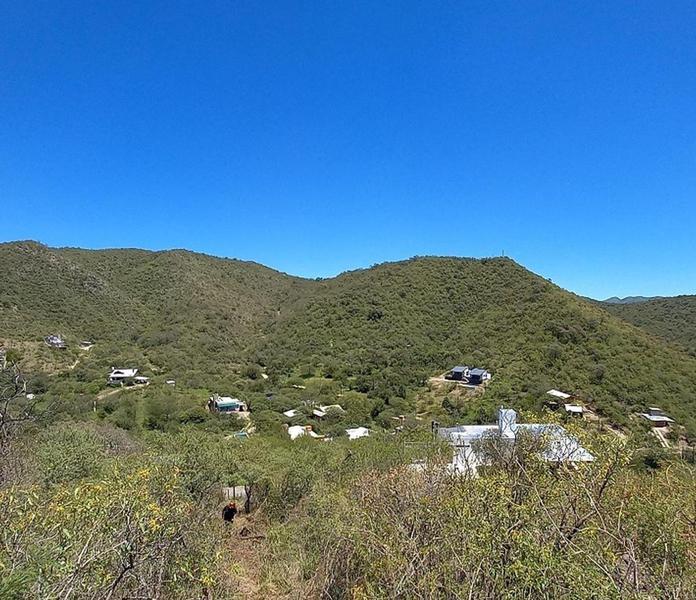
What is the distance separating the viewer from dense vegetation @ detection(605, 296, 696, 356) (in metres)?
45.2

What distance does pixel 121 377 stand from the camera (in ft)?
144

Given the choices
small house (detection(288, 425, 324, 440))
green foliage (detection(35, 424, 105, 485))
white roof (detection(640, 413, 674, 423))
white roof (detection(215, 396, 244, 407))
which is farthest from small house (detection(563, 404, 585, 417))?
white roof (detection(215, 396, 244, 407))

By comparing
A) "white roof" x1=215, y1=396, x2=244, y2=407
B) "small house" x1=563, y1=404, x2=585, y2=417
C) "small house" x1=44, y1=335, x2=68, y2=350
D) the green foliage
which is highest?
"small house" x1=44, y1=335, x2=68, y2=350

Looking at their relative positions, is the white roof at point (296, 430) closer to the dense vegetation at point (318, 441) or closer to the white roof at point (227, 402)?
the dense vegetation at point (318, 441)

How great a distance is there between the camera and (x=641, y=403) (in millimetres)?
A: 29266

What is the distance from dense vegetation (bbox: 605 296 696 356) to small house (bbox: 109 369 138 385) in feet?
173

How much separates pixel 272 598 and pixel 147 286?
67.0 metres

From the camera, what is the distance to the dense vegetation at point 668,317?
45250mm

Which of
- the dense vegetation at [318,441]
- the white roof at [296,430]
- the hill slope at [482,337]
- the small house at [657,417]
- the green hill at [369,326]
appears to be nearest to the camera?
the dense vegetation at [318,441]

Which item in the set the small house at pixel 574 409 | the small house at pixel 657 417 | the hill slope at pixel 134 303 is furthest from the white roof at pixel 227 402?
the small house at pixel 657 417

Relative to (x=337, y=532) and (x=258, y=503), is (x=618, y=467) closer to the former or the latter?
(x=337, y=532)

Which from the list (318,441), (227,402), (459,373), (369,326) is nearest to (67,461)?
(318,441)

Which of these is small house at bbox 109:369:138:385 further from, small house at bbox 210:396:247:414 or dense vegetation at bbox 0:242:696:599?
small house at bbox 210:396:247:414

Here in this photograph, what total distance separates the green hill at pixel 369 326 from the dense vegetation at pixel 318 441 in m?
0.29
